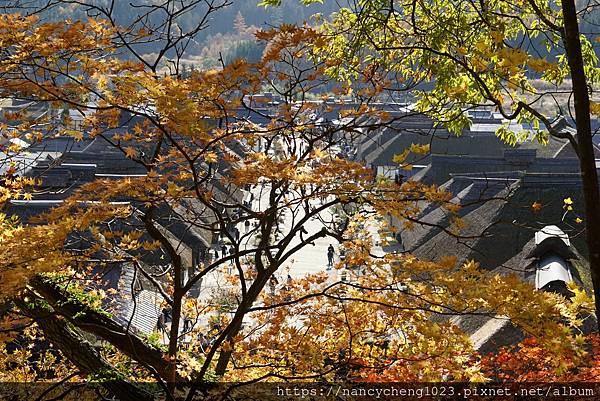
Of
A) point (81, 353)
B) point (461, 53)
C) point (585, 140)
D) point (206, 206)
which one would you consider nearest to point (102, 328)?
point (81, 353)

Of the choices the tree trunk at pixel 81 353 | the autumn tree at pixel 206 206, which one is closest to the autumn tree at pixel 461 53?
the autumn tree at pixel 206 206

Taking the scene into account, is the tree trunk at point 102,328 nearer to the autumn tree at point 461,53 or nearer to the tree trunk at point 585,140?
the autumn tree at point 461,53

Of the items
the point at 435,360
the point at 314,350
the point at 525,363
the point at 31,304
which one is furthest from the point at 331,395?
the point at 525,363

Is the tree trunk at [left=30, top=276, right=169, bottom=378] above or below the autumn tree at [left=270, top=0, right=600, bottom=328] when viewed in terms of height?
below

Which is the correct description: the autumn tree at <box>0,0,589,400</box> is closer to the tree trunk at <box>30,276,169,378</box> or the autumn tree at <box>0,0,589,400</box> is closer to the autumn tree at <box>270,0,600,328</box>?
the tree trunk at <box>30,276,169,378</box>

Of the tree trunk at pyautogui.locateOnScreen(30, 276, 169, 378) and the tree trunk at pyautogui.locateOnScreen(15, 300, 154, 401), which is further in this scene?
the tree trunk at pyautogui.locateOnScreen(15, 300, 154, 401)

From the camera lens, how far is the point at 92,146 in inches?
1657

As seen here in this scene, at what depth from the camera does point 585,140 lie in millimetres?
3471

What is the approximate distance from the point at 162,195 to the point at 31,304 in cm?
223

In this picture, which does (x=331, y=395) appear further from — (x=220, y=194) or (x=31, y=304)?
(x=220, y=194)

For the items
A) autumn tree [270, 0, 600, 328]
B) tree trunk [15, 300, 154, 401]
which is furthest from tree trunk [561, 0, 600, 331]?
tree trunk [15, 300, 154, 401]

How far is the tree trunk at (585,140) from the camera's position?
3.45 meters

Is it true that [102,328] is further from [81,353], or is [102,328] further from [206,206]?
[206,206]

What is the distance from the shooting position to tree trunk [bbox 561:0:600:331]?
345 centimetres
